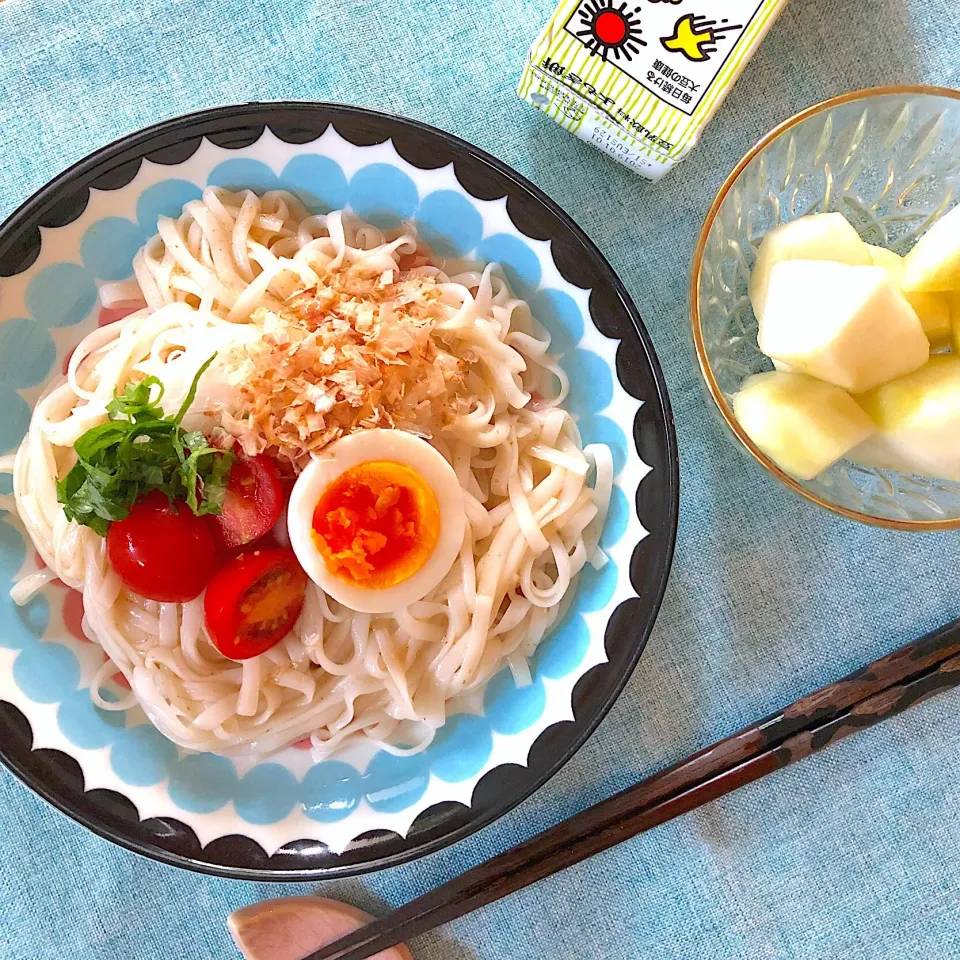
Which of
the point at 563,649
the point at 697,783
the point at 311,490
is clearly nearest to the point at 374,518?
the point at 311,490

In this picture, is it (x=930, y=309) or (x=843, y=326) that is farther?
(x=930, y=309)

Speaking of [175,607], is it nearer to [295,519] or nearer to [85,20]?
[295,519]

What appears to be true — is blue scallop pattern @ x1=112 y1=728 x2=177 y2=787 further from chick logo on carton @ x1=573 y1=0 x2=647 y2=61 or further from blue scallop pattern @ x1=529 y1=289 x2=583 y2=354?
chick logo on carton @ x1=573 y1=0 x2=647 y2=61

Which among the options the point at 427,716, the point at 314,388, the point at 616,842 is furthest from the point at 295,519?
the point at 616,842

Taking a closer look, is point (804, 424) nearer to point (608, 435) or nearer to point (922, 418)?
point (922, 418)

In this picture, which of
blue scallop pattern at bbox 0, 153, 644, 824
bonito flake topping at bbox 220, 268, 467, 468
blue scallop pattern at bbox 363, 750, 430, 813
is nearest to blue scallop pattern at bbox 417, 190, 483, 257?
blue scallop pattern at bbox 0, 153, 644, 824
